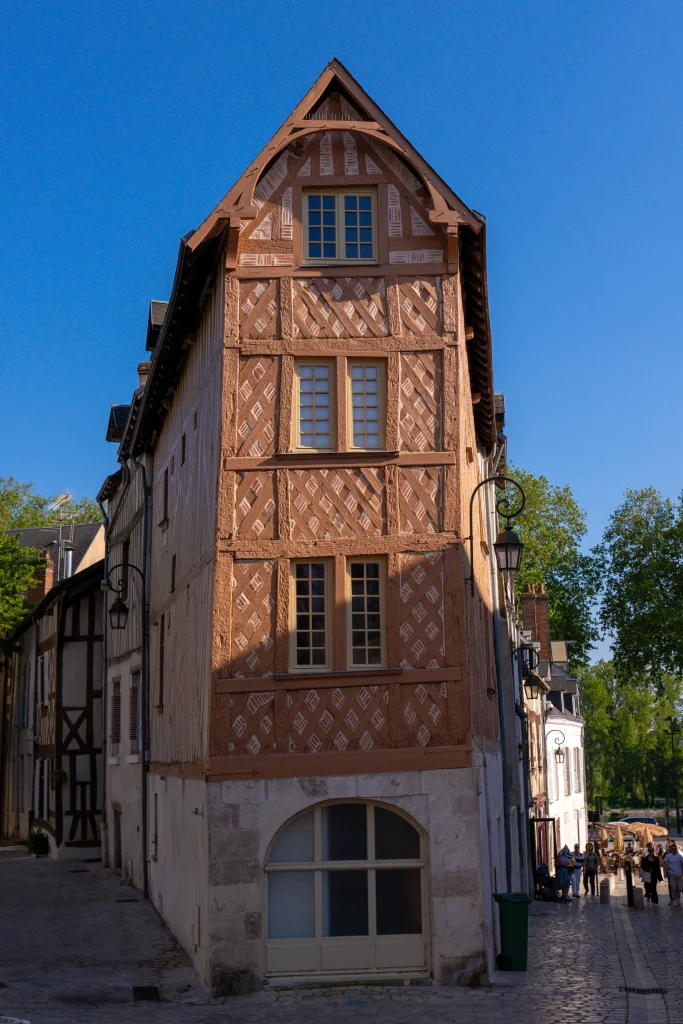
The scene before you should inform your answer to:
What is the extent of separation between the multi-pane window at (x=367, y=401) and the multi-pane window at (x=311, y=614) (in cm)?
177

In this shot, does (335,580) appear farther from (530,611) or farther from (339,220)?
(530,611)

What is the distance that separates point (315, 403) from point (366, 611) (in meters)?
2.84

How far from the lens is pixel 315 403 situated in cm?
1614

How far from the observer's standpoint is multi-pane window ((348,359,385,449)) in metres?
16.1

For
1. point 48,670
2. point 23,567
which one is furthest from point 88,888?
point 23,567

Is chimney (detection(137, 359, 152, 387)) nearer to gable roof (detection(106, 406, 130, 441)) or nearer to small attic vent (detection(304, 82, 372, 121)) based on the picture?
gable roof (detection(106, 406, 130, 441))

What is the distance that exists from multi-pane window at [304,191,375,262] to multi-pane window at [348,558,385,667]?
13.7ft

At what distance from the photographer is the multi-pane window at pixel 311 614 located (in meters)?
15.4

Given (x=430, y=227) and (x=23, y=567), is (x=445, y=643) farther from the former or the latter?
(x=23, y=567)

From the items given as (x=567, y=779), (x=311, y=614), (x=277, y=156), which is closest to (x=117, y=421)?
(x=277, y=156)

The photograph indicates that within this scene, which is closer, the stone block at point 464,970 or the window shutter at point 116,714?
the stone block at point 464,970

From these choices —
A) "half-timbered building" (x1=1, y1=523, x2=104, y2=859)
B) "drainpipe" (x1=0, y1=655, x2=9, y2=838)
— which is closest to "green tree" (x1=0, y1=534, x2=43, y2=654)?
"half-timbered building" (x1=1, y1=523, x2=104, y2=859)

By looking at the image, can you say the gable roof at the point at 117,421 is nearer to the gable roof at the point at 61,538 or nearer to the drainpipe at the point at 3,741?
the gable roof at the point at 61,538

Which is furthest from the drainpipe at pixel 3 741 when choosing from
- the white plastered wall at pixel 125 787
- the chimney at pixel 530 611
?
the chimney at pixel 530 611
